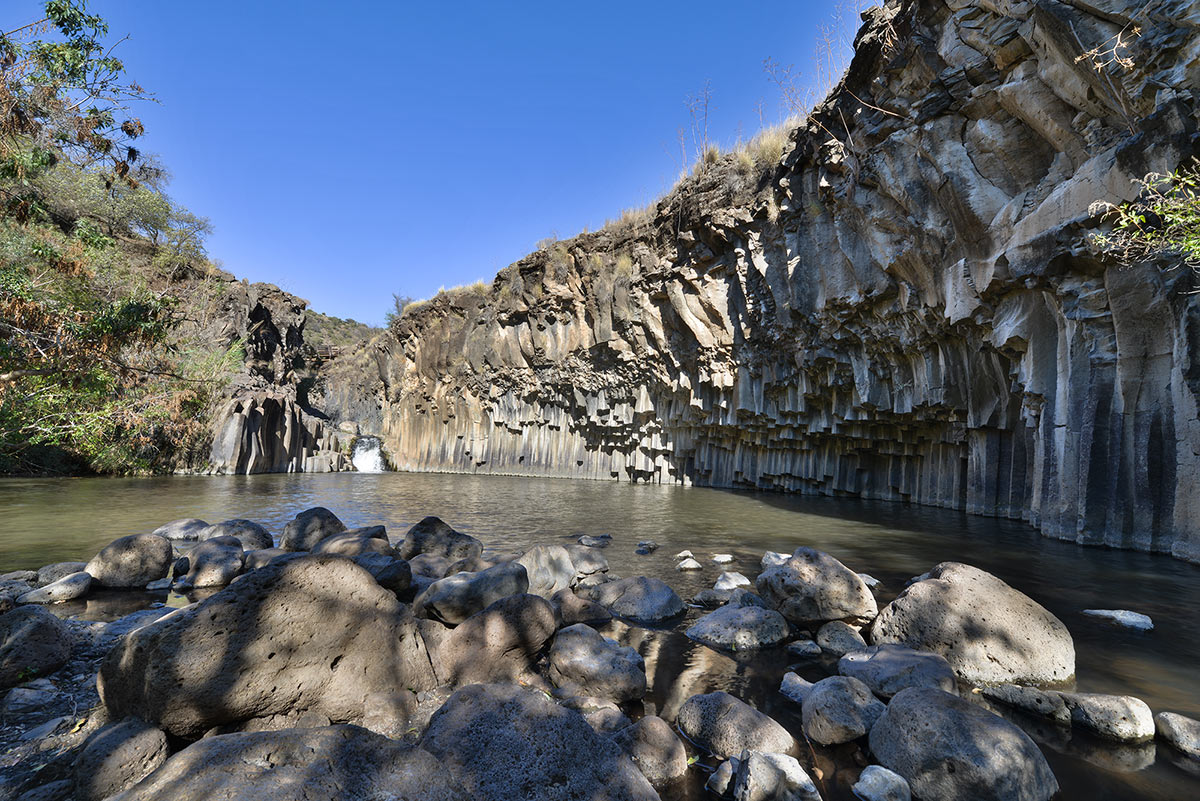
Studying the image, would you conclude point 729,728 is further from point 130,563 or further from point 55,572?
point 55,572

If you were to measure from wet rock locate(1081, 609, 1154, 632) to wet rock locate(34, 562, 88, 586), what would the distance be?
13187 millimetres

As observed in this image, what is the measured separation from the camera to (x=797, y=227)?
1973 centimetres

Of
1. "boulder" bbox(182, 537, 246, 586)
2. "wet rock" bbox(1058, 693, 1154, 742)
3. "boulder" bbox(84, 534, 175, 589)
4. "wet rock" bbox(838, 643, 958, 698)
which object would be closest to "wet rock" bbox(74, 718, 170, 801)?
"wet rock" bbox(838, 643, 958, 698)

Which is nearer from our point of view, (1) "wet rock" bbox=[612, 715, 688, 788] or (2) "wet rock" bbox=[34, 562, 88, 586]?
(1) "wet rock" bbox=[612, 715, 688, 788]

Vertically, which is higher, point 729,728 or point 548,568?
point 729,728

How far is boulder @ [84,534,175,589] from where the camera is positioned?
7.48 metres

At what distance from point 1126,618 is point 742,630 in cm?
441

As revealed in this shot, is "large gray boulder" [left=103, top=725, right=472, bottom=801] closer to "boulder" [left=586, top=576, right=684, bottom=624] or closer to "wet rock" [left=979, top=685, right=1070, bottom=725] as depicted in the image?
"wet rock" [left=979, top=685, right=1070, bottom=725]

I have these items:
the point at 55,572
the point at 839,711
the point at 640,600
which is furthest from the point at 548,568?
the point at 55,572

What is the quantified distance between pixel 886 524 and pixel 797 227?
444 inches

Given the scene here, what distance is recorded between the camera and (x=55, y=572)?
7.55 metres

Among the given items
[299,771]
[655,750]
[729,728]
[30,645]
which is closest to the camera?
[299,771]

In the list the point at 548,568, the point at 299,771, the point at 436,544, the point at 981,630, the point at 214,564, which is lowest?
the point at 214,564

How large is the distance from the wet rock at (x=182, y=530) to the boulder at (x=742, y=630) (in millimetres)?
10865
